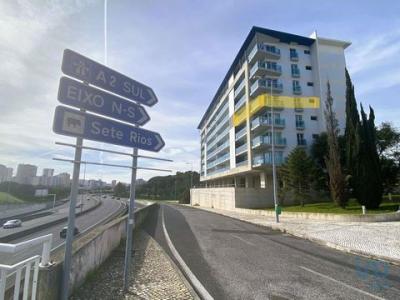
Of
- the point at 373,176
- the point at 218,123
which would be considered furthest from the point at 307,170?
the point at 218,123

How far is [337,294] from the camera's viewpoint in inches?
213

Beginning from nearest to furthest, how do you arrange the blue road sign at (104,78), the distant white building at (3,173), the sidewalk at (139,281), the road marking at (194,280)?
the blue road sign at (104,78) < the sidewalk at (139,281) < the road marking at (194,280) < the distant white building at (3,173)

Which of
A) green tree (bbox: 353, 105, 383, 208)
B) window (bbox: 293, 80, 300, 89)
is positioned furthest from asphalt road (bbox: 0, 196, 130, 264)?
window (bbox: 293, 80, 300, 89)

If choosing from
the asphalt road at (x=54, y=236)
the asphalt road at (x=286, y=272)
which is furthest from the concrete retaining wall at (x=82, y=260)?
the asphalt road at (x=286, y=272)

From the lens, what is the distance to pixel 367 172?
21.9 m

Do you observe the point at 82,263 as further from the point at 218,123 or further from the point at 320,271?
the point at 218,123

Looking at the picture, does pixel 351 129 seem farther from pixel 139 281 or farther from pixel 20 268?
pixel 20 268

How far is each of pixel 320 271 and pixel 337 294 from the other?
6.10ft

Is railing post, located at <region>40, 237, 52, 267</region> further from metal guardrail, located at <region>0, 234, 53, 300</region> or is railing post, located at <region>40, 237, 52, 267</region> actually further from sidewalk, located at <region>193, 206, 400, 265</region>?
sidewalk, located at <region>193, 206, 400, 265</region>

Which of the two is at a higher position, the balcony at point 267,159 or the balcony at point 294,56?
the balcony at point 294,56

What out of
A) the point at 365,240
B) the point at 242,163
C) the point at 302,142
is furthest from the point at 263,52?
the point at 365,240

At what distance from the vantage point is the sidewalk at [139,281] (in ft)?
16.6

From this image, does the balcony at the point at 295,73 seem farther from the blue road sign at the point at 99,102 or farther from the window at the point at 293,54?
the blue road sign at the point at 99,102

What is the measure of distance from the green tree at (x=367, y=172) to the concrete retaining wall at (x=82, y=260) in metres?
20.9
